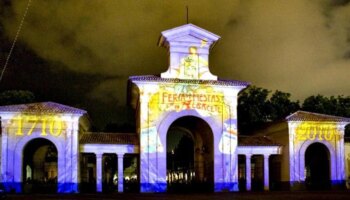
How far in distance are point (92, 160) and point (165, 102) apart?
2111cm

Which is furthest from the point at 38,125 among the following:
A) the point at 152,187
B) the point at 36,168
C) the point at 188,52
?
the point at 188,52

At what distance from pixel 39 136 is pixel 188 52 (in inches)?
492

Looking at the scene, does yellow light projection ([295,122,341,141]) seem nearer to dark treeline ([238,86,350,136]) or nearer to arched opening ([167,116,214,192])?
arched opening ([167,116,214,192])

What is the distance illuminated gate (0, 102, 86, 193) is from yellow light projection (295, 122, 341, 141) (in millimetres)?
16877

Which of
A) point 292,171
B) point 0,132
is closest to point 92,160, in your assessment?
point 0,132

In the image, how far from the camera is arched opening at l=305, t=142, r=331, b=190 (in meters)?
44.9

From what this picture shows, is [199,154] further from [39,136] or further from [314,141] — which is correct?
[39,136]

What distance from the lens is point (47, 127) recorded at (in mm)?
38812

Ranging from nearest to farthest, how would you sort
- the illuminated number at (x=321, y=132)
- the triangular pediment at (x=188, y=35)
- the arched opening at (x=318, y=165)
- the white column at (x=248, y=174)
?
the triangular pediment at (x=188, y=35) < the white column at (x=248, y=174) < the illuminated number at (x=321, y=132) < the arched opening at (x=318, y=165)

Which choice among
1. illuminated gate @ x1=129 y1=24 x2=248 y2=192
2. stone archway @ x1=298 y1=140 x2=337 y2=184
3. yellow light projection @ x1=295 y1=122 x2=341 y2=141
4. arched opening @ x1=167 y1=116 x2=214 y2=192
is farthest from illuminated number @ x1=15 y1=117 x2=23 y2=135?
stone archway @ x1=298 y1=140 x2=337 y2=184

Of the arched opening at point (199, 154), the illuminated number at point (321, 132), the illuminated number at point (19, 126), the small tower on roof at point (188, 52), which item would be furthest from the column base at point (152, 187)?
the illuminated number at point (321, 132)

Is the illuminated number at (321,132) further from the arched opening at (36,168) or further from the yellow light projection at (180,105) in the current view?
the arched opening at (36,168)

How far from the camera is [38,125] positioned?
127ft

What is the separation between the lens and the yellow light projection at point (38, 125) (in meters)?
38.4
